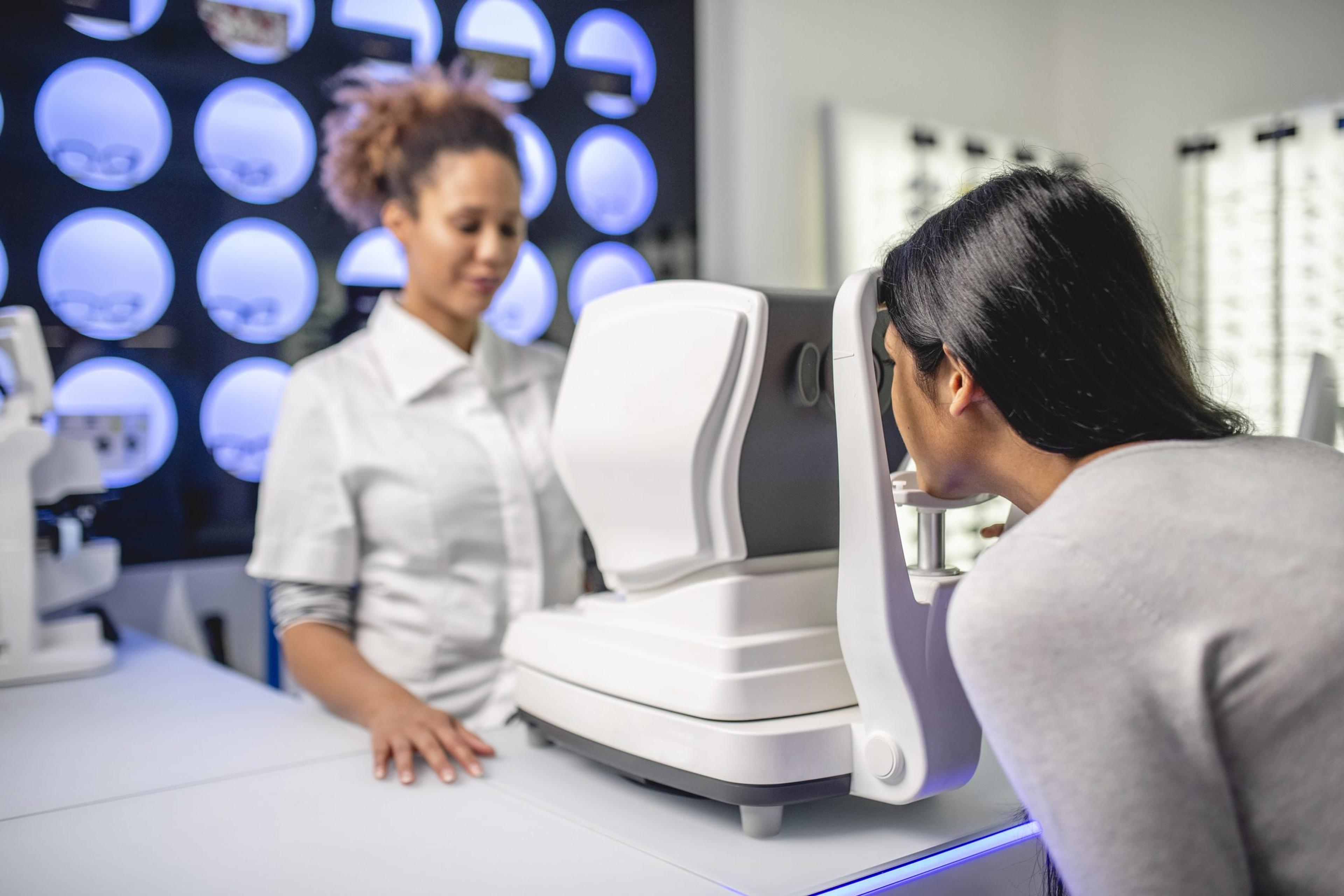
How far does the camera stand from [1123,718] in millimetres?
651

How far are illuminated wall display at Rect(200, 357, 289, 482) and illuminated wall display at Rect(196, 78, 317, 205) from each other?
38 cm

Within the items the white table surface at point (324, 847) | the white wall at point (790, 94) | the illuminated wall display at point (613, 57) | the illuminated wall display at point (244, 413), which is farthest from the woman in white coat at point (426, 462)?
the white wall at point (790, 94)

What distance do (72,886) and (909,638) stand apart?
74 centimetres

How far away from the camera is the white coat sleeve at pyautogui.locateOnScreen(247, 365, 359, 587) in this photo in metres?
1.59

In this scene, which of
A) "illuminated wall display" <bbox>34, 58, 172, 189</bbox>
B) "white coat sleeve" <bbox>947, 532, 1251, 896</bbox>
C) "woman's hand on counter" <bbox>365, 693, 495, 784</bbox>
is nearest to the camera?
"white coat sleeve" <bbox>947, 532, 1251, 896</bbox>

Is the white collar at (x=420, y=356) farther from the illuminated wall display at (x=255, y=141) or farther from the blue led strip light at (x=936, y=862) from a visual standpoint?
the blue led strip light at (x=936, y=862)

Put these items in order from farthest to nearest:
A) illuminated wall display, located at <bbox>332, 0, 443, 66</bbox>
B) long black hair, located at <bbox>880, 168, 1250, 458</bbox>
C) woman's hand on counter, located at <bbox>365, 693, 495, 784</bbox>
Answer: illuminated wall display, located at <bbox>332, 0, 443, 66</bbox>
woman's hand on counter, located at <bbox>365, 693, 495, 784</bbox>
long black hair, located at <bbox>880, 168, 1250, 458</bbox>

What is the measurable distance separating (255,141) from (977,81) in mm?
2571

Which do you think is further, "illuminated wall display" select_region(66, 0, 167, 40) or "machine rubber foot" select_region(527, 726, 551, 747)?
"illuminated wall display" select_region(66, 0, 167, 40)

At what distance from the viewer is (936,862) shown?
926 millimetres

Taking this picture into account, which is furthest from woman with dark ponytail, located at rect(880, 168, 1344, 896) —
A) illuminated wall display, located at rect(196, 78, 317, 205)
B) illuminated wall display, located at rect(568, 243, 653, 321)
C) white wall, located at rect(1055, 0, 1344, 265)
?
white wall, located at rect(1055, 0, 1344, 265)

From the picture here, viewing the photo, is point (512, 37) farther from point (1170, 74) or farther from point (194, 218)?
point (1170, 74)

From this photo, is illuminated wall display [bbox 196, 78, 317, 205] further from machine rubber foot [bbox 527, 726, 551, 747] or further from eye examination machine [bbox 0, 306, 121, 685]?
machine rubber foot [bbox 527, 726, 551, 747]

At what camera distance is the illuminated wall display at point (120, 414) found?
2162mm
